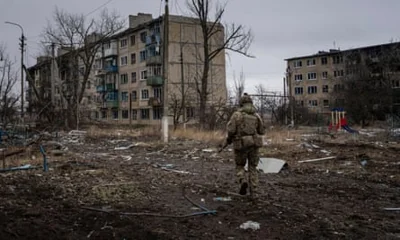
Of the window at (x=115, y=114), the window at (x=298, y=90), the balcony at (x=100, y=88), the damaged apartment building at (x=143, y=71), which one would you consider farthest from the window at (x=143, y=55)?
the window at (x=298, y=90)

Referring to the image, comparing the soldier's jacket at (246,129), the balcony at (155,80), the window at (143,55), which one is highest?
the window at (143,55)

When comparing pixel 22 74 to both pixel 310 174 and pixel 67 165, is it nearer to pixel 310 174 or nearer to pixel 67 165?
pixel 67 165

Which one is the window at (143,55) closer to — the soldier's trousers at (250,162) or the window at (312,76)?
the window at (312,76)

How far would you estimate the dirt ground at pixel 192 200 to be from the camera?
17.2ft

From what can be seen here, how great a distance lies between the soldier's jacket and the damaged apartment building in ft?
124

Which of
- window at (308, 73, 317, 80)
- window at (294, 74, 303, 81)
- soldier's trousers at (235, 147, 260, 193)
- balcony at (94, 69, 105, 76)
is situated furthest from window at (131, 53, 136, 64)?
soldier's trousers at (235, 147, 260, 193)

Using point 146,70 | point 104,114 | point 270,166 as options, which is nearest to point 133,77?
point 146,70

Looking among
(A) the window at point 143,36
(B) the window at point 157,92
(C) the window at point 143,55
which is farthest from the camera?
(C) the window at point 143,55

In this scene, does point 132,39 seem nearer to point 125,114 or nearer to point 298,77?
point 125,114

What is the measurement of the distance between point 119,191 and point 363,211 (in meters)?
4.22

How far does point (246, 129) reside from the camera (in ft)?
23.7

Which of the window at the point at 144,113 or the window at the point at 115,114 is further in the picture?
the window at the point at 115,114

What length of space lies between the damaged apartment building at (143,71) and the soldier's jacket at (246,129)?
37.8 meters

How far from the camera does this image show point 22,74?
124ft
